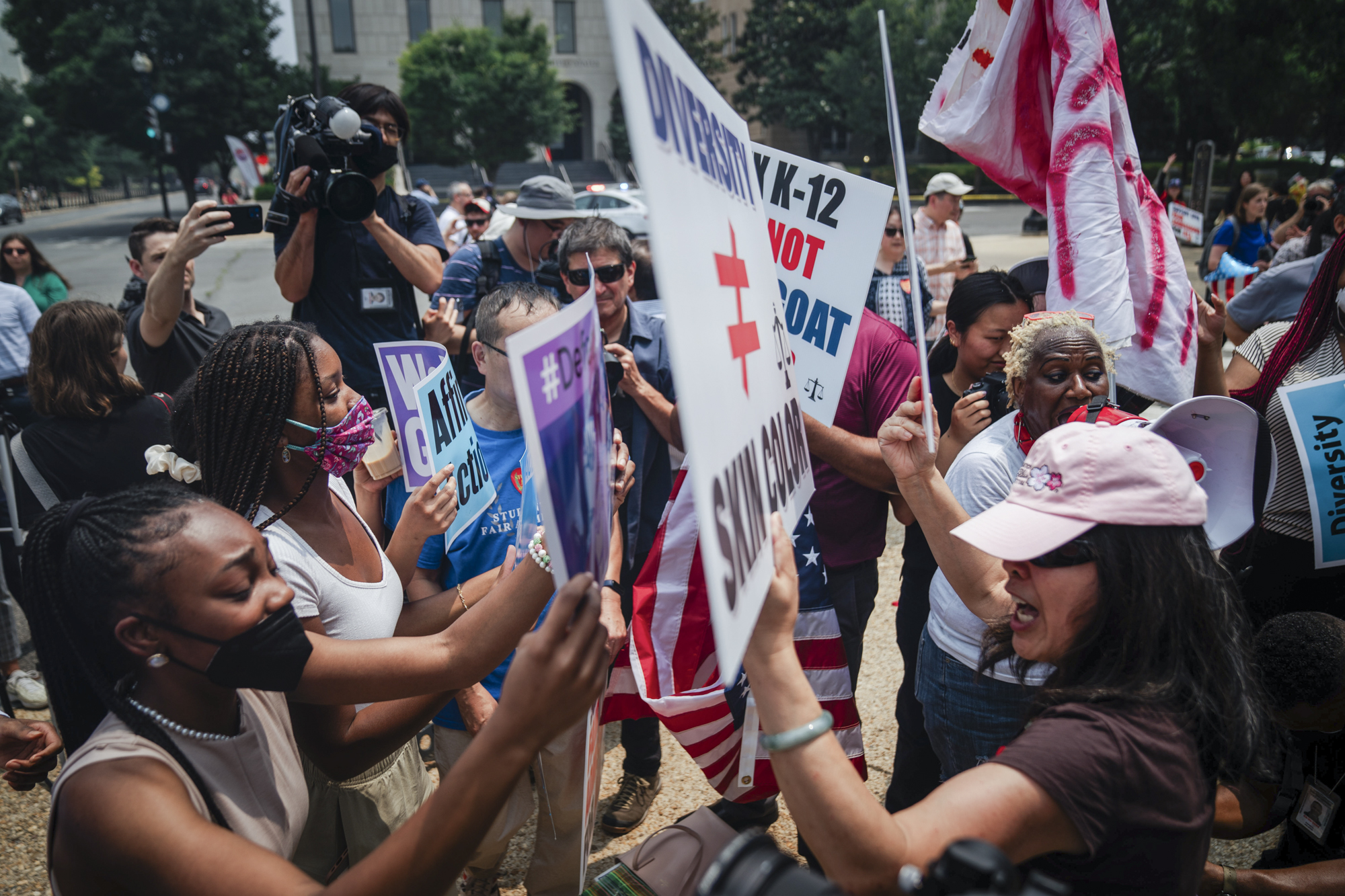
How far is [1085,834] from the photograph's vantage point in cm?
127

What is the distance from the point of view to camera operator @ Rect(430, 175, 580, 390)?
14.7ft

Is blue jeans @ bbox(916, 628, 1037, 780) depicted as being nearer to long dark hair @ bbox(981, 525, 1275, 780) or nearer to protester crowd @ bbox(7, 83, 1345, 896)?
protester crowd @ bbox(7, 83, 1345, 896)

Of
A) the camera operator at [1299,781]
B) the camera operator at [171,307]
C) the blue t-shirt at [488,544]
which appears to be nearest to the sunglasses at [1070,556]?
the camera operator at [1299,781]

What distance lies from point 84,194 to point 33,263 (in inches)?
2610

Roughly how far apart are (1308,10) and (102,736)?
83.1 ft

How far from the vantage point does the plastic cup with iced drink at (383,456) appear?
8.75 ft

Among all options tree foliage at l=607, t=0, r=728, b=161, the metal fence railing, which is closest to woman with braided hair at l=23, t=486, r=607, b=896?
tree foliage at l=607, t=0, r=728, b=161

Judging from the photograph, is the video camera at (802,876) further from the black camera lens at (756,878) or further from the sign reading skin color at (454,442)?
the sign reading skin color at (454,442)

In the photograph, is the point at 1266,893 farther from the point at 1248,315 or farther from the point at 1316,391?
the point at 1248,315

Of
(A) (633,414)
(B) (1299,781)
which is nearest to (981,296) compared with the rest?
(A) (633,414)

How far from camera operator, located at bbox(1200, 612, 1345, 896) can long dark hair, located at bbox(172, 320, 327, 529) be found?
8.46 ft

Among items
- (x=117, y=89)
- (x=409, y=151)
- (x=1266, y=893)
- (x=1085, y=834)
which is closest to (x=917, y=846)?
(x=1085, y=834)

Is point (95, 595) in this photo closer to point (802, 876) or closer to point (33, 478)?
point (802, 876)

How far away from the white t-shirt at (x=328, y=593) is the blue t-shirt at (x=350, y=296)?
6.70ft
